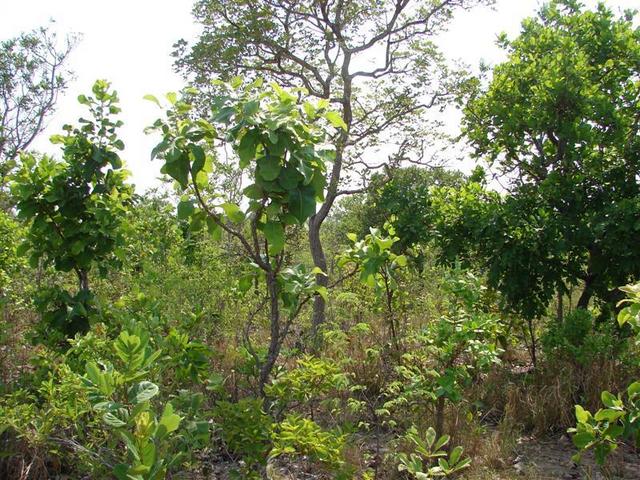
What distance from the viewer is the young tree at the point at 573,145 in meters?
5.16

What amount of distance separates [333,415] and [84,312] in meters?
2.03

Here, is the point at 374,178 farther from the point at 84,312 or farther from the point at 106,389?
the point at 106,389

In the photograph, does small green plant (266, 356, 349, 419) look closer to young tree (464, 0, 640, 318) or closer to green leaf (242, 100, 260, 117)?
green leaf (242, 100, 260, 117)

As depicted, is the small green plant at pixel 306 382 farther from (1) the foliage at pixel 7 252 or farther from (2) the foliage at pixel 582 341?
(1) the foliage at pixel 7 252

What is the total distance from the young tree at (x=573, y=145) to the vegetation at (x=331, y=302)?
27mm

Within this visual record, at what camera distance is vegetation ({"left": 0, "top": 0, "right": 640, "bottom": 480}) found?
8.21ft

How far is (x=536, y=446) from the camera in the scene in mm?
4320

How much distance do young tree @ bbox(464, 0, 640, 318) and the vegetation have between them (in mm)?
27

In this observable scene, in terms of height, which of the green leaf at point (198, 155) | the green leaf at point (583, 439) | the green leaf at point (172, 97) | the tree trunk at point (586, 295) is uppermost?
the green leaf at point (172, 97)

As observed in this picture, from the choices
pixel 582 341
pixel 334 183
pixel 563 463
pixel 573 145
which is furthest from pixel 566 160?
pixel 334 183

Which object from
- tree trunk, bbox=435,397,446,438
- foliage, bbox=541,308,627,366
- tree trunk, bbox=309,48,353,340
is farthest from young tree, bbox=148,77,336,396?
tree trunk, bbox=309,48,353,340

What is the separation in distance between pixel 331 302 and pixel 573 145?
4082mm

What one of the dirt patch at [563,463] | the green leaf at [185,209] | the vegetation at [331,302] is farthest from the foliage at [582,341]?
the green leaf at [185,209]

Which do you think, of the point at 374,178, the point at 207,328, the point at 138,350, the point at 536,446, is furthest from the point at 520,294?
the point at 374,178
